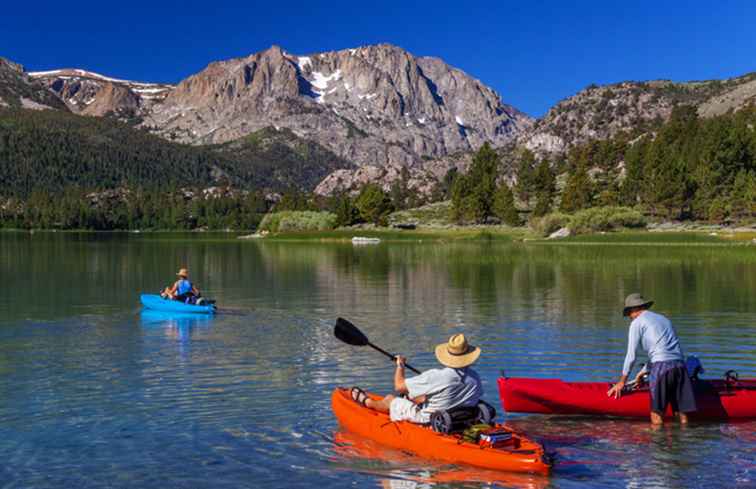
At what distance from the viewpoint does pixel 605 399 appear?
18.7 m

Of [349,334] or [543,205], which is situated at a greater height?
[543,205]

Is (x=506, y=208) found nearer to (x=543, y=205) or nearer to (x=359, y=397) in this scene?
(x=543, y=205)

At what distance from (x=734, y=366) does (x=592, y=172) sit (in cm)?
17720

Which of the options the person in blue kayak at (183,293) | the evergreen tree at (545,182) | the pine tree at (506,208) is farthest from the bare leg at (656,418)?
the evergreen tree at (545,182)

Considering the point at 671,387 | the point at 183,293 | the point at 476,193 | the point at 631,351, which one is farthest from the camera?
the point at 476,193

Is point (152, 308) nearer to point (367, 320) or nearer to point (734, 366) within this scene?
point (367, 320)

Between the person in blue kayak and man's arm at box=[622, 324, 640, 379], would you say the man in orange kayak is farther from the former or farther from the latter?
the person in blue kayak

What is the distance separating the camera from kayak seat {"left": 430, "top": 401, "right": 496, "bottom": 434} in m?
15.8

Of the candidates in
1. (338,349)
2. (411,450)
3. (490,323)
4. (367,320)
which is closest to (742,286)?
(490,323)

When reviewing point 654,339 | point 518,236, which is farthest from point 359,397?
point 518,236

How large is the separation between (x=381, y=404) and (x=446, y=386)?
224 centimetres

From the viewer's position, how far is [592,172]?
197000 mm

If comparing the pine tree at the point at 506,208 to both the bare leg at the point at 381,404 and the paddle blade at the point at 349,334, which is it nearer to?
the paddle blade at the point at 349,334

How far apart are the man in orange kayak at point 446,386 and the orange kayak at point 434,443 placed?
332 mm
